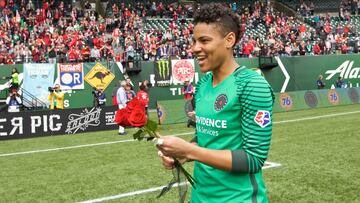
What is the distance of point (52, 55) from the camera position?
907 inches

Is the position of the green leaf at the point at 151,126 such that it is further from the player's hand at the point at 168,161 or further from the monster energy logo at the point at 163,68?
the monster energy logo at the point at 163,68

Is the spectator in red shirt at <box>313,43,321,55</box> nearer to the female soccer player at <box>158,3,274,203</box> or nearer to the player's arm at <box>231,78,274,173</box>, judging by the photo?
the female soccer player at <box>158,3,274,203</box>

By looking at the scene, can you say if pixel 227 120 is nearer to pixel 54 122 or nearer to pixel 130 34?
pixel 54 122

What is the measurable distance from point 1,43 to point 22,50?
1.27 metres

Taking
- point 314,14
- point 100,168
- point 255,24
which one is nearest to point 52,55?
point 100,168

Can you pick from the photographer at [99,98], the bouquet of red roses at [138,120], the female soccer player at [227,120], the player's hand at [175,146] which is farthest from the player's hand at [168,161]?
the photographer at [99,98]

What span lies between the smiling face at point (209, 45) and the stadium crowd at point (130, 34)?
21.3m

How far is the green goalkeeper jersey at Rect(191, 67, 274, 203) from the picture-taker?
231cm

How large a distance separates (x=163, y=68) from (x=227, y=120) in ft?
74.9

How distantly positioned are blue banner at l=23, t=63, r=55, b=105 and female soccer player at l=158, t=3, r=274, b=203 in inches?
795

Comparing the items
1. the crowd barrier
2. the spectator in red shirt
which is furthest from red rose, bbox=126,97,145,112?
the spectator in red shirt

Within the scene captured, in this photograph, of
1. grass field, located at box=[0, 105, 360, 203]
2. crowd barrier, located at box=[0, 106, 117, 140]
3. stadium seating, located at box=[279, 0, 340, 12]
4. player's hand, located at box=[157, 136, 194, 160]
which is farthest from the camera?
stadium seating, located at box=[279, 0, 340, 12]

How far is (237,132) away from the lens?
2.40 m

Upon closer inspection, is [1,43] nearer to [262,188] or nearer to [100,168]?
[100,168]
